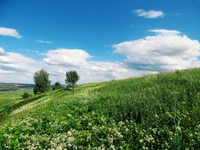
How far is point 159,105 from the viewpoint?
1135 cm

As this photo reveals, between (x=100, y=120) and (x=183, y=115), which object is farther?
(x=100, y=120)

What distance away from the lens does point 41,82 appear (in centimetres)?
11062

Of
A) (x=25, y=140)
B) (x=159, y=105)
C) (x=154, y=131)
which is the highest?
(x=159, y=105)

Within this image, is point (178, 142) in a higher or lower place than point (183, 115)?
lower

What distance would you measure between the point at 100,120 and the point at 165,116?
10.5 ft

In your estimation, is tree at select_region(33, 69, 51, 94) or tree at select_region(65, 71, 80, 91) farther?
tree at select_region(33, 69, 51, 94)

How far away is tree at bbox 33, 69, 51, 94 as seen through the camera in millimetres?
109812

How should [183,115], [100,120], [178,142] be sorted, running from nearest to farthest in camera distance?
1. [178,142]
2. [183,115]
3. [100,120]

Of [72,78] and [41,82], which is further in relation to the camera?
[41,82]

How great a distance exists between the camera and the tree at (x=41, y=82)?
10981 cm

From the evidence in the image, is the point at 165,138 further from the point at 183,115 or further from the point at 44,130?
the point at 44,130

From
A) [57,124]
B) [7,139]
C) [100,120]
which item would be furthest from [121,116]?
[7,139]

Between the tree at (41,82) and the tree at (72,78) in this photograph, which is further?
the tree at (41,82)

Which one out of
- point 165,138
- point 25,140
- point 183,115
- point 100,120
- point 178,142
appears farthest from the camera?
point 100,120
